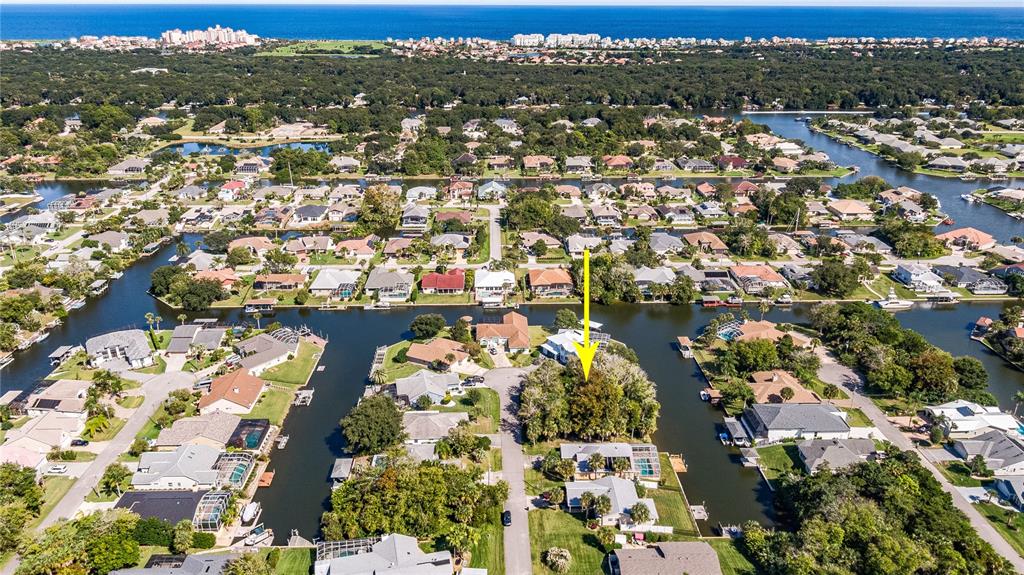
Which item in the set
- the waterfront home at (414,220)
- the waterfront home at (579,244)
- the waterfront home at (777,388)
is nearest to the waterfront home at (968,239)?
the waterfront home at (579,244)

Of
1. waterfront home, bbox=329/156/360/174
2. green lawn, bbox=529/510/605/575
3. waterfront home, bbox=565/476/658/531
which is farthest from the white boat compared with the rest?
waterfront home, bbox=329/156/360/174

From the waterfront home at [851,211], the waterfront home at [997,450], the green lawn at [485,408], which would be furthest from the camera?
the waterfront home at [851,211]

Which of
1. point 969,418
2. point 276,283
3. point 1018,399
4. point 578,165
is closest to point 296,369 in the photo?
point 276,283

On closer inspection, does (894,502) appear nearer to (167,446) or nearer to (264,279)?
(167,446)

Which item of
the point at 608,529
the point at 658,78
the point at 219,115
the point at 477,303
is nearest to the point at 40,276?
the point at 477,303

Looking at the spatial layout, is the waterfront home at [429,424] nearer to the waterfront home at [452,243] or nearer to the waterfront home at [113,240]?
the waterfront home at [452,243]

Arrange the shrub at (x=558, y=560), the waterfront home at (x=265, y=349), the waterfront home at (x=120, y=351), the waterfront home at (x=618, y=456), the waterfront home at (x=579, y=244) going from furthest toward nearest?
the waterfront home at (x=579, y=244) → the waterfront home at (x=120, y=351) → the waterfront home at (x=265, y=349) → the waterfront home at (x=618, y=456) → the shrub at (x=558, y=560)

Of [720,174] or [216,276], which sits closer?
[216,276]
